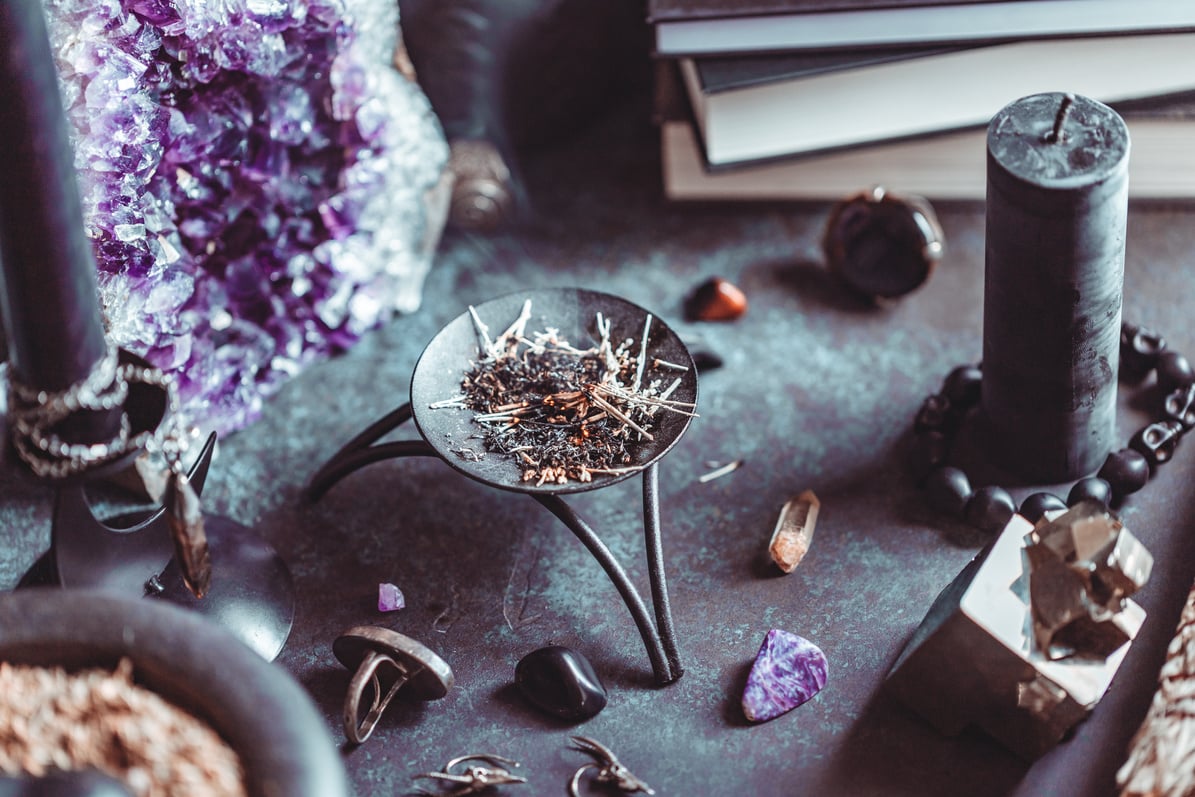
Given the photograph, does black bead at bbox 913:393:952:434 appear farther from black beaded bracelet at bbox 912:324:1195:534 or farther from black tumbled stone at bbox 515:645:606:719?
black tumbled stone at bbox 515:645:606:719

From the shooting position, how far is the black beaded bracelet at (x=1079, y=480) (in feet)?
3.61

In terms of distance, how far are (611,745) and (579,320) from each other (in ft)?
1.26

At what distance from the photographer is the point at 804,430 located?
124cm

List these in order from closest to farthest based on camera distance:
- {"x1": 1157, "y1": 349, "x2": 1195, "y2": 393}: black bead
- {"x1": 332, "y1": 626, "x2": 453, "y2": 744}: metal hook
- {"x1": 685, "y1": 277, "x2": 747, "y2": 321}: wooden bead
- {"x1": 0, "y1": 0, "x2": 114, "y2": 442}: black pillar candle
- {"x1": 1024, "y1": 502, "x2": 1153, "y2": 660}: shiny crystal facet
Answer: {"x1": 0, "y1": 0, "x2": 114, "y2": 442}: black pillar candle, {"x1": 1024, "y1": 502, "x2": 1153, "y2": 660}: shiny crystal facet, {"x1": 332, "y1": 626, "x2": 453, "y2": 744}: metal hook, {"x1": 1157, "y1": 349, "x2": 1195, "y2": 393}: black bead, {"x1": 685, "y1": 277, "x2": 747, "y2": 321}: wooden bead

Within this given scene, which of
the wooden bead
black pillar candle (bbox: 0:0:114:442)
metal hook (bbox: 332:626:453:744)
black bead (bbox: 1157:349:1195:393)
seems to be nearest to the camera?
black pillar candle (bbox: 0:0:114:442)

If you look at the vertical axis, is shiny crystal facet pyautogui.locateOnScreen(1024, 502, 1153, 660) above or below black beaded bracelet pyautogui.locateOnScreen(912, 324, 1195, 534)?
above

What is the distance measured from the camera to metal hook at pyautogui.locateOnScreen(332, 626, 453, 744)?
0.95 metres

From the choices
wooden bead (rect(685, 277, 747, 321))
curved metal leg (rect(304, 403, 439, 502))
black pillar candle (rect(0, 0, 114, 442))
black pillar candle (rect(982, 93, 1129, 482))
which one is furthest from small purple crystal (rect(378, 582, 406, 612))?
black pillar candle (rect(982, 93, 1129, 482))

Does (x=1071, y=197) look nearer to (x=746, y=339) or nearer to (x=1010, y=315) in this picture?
(x=1010, y=315)

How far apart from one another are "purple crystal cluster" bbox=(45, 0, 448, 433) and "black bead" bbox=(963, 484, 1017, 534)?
628 millimetres

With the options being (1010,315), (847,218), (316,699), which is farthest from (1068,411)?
(316,699)

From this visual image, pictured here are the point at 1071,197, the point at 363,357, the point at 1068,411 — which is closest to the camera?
the point at 1071,197

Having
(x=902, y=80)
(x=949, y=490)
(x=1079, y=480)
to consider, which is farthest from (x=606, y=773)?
(x=902, y=80)

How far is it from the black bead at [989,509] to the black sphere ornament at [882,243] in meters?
0.28
